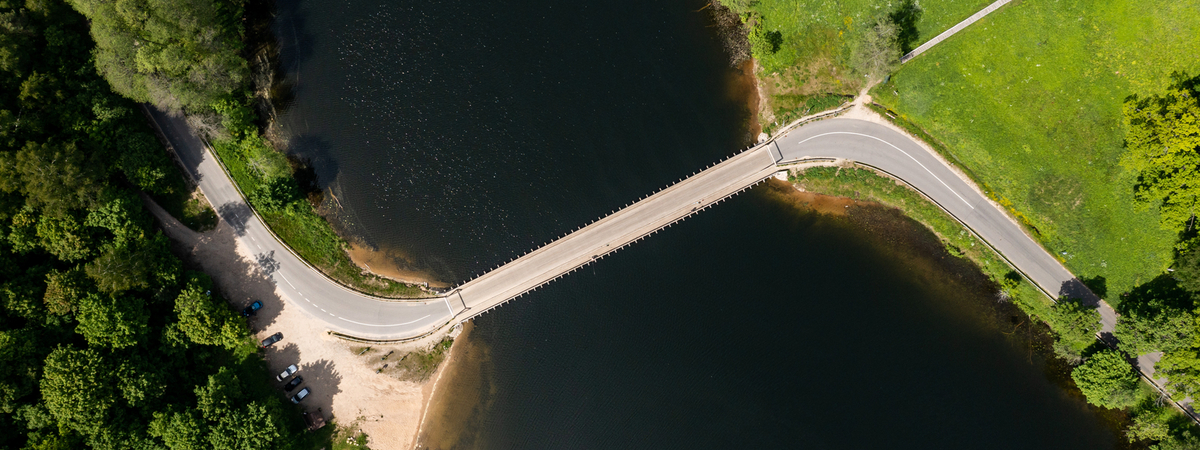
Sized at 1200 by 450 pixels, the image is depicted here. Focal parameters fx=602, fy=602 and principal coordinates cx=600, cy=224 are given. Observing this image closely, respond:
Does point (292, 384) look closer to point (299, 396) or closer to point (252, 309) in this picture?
point (299, 396)

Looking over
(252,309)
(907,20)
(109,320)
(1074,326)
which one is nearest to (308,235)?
(252,309)

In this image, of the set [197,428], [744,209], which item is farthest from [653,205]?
[197,428]


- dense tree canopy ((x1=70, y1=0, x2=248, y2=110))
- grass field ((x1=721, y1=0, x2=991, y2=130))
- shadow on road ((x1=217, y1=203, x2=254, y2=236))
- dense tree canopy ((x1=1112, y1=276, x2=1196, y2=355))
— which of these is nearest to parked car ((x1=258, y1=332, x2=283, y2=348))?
shadow on road ((x1=217, y1=203, x2=254, y2=236))

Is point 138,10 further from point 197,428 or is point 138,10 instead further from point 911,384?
point 911,384

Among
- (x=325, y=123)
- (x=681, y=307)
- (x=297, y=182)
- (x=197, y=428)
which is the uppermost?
(x=325, y=123)

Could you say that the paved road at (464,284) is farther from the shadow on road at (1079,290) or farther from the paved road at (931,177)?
the shadow on road at (1079,290)

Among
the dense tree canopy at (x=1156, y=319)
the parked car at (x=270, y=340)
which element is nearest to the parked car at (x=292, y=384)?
the parked car at (x=270, y=340)
